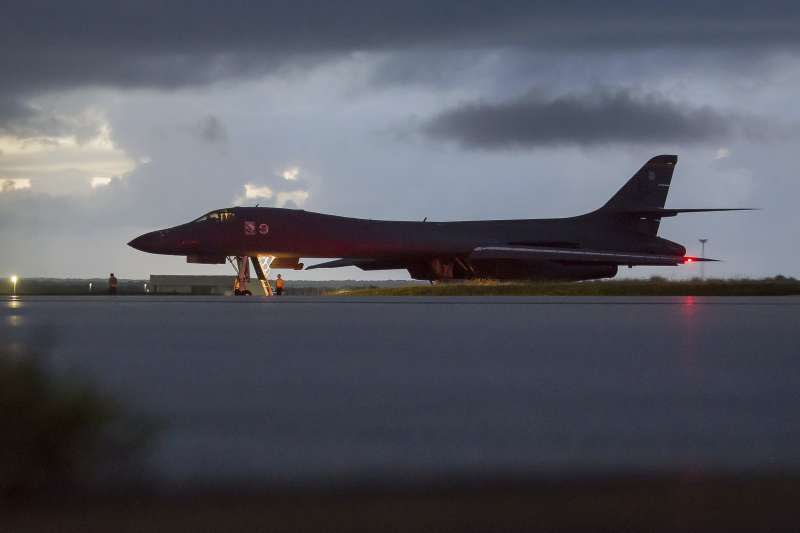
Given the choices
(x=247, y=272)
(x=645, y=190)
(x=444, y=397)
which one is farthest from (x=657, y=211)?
Result: (x=444, y=397)

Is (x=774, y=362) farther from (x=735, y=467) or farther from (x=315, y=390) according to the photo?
(x=735, y=467)

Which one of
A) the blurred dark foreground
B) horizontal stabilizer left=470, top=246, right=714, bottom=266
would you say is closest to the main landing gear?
horizontal stabilizer left=470, top=246, right=714, bottom=266

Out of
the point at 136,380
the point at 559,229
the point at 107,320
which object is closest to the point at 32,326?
the point at 107,320

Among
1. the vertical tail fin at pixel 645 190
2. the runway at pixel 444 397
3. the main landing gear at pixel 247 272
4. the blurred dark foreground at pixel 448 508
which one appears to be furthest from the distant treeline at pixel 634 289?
the blurred dark foreground at pixel 448 508

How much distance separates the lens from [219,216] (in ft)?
103

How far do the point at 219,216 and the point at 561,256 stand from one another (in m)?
11.6

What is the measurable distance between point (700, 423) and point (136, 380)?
339 centimetres

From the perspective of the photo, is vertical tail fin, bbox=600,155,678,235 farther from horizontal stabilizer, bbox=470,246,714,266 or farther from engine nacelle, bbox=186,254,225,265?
engine nacelle, bbox=186,254,225,265

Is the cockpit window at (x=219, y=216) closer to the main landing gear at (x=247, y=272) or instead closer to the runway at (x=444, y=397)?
the main landing gear at (x=247, y=272)

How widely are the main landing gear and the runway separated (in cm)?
1799

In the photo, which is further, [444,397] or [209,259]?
[209,259]

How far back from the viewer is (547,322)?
1306cm

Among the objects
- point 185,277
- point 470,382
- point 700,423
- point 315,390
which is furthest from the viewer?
point 185,277

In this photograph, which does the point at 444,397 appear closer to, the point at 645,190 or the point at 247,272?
the point at 247,272
